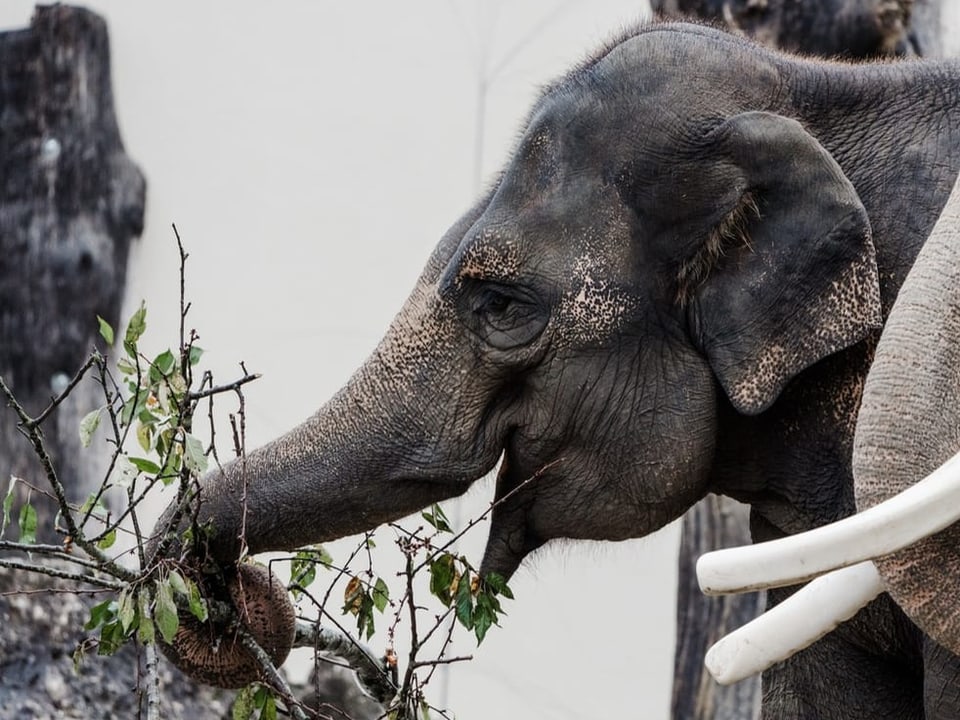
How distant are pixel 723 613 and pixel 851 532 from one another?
2.68m

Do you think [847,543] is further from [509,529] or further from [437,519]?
[437,519]

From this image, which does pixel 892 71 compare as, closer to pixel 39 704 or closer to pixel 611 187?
pixel 611 187

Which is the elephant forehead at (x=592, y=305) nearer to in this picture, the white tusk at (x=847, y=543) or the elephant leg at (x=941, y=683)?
the elephant leg at (x=941, y=683)

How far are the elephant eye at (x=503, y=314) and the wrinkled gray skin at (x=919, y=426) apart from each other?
683mm

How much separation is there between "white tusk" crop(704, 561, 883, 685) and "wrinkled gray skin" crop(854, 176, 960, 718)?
7cm

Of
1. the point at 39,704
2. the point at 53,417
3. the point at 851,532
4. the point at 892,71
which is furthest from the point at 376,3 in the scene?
the point at 851,532

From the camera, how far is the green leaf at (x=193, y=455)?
2355 mm

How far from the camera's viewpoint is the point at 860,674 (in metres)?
2.61

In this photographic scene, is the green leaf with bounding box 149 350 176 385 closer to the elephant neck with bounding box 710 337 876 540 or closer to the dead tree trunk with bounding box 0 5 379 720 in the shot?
the elephant neck with bounding box 710 337 876 540

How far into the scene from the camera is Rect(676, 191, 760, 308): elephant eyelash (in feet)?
7.61

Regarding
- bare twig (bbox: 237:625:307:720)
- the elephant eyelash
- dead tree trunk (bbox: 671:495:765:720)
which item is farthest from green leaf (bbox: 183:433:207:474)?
dead tree trunk (bbox: 671:495:765:720)

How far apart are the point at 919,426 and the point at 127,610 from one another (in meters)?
1.06

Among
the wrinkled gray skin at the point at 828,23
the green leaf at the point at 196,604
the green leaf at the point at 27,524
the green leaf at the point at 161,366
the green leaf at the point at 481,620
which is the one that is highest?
the wrinkled gray skin at the point at 828,23

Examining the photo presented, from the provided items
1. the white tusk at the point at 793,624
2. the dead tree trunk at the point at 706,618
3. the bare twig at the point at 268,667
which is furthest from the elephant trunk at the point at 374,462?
the dead tree trunk at the point at 706,618
